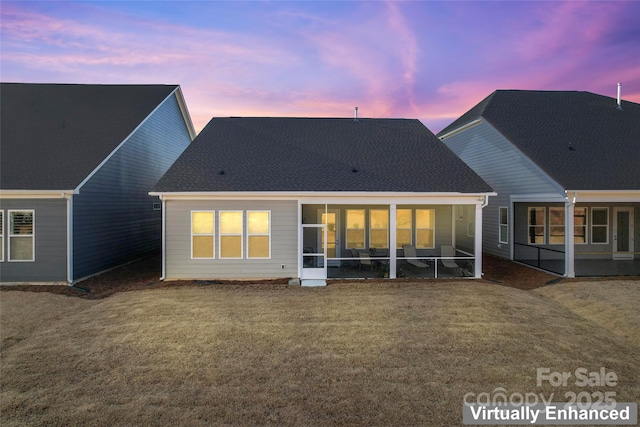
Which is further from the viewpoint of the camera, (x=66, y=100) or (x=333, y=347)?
(x=66, y=100)

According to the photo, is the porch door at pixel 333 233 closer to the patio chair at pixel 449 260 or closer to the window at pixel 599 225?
the patio chair at pixel 449 260

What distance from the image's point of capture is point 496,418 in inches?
203

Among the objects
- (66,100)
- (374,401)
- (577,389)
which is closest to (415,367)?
(374,401)

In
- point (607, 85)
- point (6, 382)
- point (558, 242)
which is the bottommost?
point (6, 382)

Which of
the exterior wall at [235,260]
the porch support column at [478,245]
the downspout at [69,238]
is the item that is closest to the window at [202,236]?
the exterior wall at [235,260]

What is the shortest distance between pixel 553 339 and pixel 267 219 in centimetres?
901

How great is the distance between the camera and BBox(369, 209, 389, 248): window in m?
16.0

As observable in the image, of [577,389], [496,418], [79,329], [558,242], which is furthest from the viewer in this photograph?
[558,242]

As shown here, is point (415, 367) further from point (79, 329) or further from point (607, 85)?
point (607, 85)

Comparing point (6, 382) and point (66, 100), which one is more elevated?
point (66, 100)

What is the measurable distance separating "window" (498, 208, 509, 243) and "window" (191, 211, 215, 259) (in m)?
13.3

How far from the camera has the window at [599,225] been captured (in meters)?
17.5

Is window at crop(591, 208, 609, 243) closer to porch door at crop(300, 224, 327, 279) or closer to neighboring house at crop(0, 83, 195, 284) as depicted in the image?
porch door at crop(300, 224, 327, 279)

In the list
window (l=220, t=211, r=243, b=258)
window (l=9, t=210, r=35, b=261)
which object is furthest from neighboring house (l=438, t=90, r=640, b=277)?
window (l=9, t=210, r=35, b=261)
